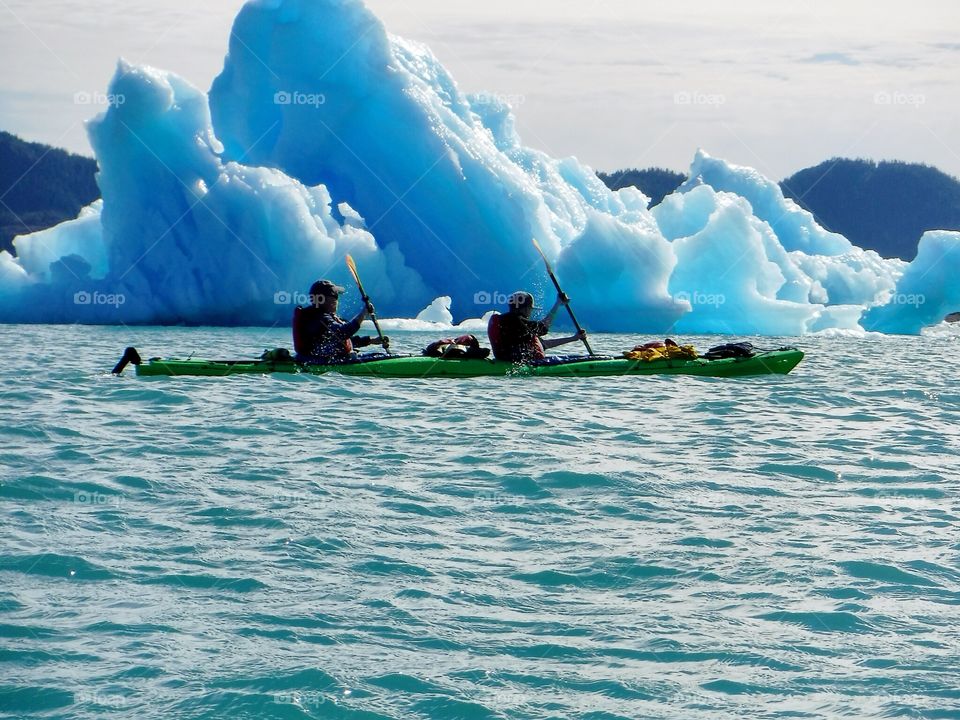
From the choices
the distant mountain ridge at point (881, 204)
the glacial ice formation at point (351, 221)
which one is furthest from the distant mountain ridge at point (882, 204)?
the glacial ice formation at point (351, 221)

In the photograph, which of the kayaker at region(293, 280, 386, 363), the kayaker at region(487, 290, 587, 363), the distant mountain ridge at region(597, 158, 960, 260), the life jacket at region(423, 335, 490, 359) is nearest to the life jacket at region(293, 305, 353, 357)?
the kayaker at region(293, 280, 386, 363)

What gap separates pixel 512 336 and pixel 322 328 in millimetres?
2214

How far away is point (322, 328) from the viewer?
13.3 metres

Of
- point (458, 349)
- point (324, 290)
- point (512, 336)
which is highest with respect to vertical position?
point (324, 290)

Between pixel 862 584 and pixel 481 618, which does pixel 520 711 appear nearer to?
pixel 481 618

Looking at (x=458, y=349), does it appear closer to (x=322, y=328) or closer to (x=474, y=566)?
(x=322, y=328)

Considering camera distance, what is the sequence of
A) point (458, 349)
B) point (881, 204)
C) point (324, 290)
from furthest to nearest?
1. point (881, 204)
2. point (458, 349)
3. point (324, 290)

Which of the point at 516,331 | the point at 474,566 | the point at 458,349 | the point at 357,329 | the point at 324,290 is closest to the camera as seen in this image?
A: the point at 474,566

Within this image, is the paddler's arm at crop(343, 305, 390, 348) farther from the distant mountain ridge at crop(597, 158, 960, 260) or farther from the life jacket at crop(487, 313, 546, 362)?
the distant mountain ridge at crop(597, 158, 960, 260)

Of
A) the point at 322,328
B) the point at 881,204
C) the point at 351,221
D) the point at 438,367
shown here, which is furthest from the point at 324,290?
the point at 881,204

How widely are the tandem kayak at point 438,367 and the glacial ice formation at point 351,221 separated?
9018 mm

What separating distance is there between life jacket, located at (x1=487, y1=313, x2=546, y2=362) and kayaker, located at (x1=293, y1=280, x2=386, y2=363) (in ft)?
4.88

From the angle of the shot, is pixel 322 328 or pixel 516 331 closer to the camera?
pixel 322 328

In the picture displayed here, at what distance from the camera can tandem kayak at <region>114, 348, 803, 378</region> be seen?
1339cm
